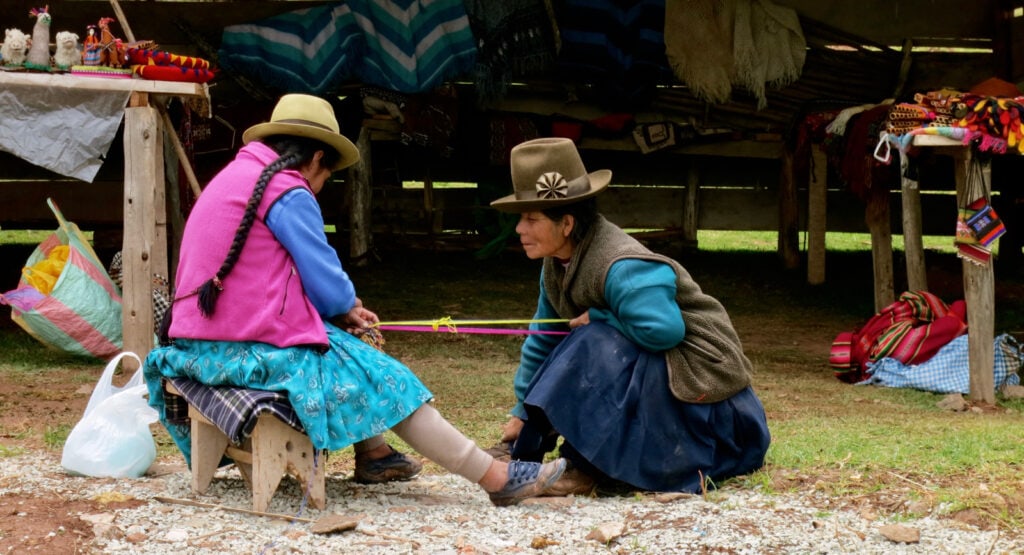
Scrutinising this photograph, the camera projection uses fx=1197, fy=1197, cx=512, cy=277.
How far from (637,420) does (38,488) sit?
6.67 ft

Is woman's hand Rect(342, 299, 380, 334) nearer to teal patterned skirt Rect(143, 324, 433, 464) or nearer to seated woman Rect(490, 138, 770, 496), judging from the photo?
teal patterned skirt Rect(143, 324, 433, 464)

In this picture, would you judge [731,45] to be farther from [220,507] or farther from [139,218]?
[220,507]

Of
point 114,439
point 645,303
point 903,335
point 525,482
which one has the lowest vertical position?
point 903,335

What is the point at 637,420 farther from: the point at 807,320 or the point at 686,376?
the point at 807,320

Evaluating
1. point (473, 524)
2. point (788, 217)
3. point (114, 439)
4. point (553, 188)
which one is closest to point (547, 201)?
point (553, 188)

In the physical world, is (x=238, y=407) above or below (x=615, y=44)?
below

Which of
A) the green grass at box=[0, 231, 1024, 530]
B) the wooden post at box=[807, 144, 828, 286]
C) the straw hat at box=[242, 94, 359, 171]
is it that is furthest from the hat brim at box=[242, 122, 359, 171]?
the wooden post at box=[807, 144, 828, 286]

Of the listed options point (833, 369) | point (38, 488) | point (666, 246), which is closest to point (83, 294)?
point (38, 488)

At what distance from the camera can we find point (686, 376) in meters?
4.06

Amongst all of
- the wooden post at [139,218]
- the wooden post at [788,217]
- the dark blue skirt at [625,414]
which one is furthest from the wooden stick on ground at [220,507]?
the wooden post at [788,217]

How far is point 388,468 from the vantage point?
4.16 m

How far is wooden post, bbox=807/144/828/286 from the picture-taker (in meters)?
10.3

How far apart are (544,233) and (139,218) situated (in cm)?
315

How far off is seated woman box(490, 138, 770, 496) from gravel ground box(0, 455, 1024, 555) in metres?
0.15
